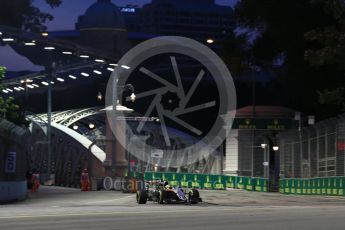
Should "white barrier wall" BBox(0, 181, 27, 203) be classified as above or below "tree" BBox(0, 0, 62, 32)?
below

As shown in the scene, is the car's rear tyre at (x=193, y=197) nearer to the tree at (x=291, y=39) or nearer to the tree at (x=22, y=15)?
the tree at (x=291, y=39)

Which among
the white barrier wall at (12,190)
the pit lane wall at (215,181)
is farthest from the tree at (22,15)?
the white barrier wall at (12,190)

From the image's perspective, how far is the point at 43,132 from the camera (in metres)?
74.0

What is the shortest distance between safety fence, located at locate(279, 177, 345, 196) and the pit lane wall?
2286 millimetres

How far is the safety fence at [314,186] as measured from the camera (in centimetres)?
3825

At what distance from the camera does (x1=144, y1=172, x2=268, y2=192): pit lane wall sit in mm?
49438

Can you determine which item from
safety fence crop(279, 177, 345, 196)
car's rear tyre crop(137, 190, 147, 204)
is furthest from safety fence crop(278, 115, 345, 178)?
car's rear tyre crop(137, 190, 147, 204)

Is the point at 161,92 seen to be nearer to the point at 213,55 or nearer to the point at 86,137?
the point at 86,137

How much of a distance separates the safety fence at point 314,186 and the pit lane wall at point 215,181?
2286mm

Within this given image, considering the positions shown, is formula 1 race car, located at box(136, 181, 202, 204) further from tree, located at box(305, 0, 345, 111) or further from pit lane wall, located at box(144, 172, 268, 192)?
pit lane wall, located at box(144, 172, 268, 192)

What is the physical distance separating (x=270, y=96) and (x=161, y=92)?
14.2m

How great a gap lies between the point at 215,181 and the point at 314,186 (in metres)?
12.0

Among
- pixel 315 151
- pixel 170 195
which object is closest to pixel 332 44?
pixel 315 151

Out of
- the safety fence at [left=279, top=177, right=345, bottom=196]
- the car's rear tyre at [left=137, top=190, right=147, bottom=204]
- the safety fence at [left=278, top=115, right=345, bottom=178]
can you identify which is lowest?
the car's rear tyre at [left=137, top=190, right=147, bottom=204]
